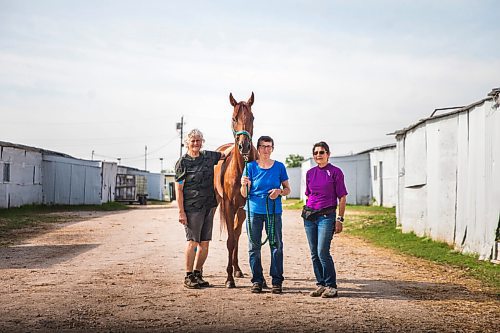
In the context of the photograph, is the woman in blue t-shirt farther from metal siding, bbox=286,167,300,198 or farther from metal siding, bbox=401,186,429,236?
metal siding, bbox=286,167,300,198

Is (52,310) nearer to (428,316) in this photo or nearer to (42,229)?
(428,316)

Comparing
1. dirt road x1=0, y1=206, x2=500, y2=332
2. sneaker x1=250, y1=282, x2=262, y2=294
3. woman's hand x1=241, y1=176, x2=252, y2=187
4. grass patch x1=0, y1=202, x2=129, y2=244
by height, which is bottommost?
dirt road x1=0, y1=206, x2=500, y2=332

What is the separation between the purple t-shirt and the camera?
297 inches

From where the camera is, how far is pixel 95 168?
37875 millimetres

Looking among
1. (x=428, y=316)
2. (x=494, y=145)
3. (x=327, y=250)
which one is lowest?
(x=428, y=316)

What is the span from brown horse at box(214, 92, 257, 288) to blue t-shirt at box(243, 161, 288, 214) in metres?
0.25

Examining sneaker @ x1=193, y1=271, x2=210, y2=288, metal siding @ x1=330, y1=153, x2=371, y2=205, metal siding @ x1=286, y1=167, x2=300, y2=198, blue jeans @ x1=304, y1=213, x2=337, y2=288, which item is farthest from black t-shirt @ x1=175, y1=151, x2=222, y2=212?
metal siding @ x1=286, y1=167, x2=300, y2=198

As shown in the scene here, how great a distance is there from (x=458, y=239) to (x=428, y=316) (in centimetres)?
641

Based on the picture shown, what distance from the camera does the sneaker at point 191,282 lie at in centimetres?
787

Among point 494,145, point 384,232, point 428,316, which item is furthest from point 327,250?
point 384,232

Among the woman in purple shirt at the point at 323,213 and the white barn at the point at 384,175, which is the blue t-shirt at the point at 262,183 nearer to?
the woman in purple shirt at the point at 323,213

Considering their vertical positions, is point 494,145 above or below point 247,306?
above

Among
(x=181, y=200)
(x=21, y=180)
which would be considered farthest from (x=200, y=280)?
(x=21, y=180)

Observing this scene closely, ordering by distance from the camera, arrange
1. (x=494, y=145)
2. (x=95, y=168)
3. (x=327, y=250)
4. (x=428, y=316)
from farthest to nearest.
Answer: (x=95, y=168) → (x=494, y=145) → (x=327, y=250) → (x=428, y=316)
